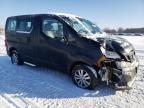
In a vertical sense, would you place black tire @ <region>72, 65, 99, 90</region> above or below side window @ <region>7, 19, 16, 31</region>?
below

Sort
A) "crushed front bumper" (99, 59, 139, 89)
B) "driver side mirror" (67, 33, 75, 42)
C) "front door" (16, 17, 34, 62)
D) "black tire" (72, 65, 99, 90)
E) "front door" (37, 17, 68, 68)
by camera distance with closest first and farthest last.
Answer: "crushed front bumper" (99, 59, 139, 89) < "black tire" (72, 65, 99, 90) < "driver side mirror" (67, 33, 75, 42) < "front door" (37, 17, 68, 68) < "front door" (16, 17, 34, 62)

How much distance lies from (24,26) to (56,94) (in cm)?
320

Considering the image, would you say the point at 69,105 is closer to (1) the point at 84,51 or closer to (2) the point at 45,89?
(2) the point at 45,89

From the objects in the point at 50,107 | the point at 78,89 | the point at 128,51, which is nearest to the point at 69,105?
the point at 50,107

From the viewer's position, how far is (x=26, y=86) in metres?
5.35

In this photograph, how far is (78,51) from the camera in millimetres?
5223

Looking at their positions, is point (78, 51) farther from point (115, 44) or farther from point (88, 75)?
point (115, 44)

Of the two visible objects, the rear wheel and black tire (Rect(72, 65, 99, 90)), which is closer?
black tire (Rect(72, 65, 99, 90))

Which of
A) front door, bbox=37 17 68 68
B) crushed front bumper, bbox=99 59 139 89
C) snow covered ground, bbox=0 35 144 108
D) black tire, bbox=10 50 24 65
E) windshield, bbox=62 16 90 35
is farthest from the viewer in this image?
black tire, bbox=10 50 24 65

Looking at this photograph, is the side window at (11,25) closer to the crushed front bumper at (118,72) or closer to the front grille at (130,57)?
the crushed front bumper at (118,72)

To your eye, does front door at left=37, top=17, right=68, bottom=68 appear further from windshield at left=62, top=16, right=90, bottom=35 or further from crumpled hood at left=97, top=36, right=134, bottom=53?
crumpled hood at left=97, top=36, right=134, bottom=53

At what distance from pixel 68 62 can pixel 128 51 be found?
5.13 ft

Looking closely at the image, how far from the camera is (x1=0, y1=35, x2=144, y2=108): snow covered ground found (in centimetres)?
430

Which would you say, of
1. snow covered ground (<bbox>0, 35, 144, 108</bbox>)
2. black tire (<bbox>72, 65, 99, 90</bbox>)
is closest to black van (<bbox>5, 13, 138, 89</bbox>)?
black tire (<bbox>72, 65, 99, 90</bbox>)
